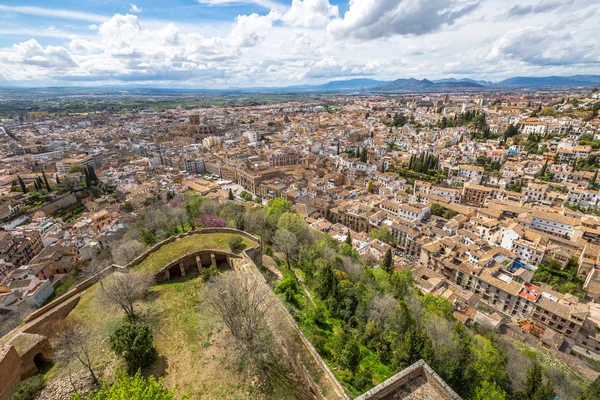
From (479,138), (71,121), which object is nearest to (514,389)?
(479,138)

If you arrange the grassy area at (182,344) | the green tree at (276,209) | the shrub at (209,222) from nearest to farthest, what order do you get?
the grassy area at (182,344) < the shrub at (209,222) < the green tree at (276,209)

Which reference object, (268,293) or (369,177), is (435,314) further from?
(369,177)

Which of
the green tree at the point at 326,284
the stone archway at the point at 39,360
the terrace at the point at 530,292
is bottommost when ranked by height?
the terrace at the point at 530,292

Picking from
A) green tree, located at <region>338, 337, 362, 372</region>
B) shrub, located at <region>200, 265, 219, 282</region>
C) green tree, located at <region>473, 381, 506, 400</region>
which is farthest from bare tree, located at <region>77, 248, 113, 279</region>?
green tree, located at <region>473, 381, 506, 400</region>

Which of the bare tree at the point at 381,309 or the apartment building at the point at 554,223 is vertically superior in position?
the bare tree at the point at 381,309

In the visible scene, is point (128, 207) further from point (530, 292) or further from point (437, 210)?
point (530, 292)

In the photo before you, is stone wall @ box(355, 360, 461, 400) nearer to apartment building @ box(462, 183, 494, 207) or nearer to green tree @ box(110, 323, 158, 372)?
green tree @ box(110, 323, 158, 372)

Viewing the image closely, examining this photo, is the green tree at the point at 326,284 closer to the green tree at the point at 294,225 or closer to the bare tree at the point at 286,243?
the bare tree at the point at 286,243

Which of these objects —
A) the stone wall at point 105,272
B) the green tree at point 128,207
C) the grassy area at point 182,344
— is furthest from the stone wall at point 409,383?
the green tree at point 128,207
